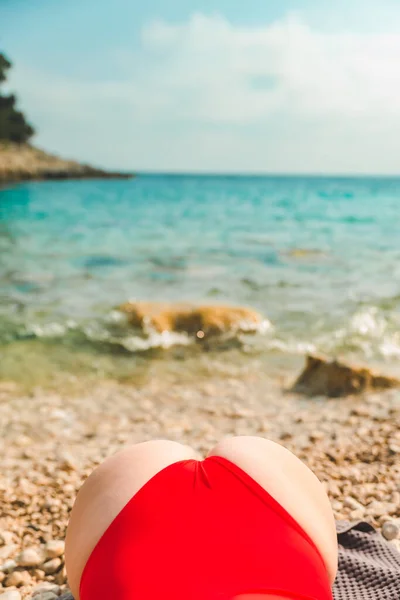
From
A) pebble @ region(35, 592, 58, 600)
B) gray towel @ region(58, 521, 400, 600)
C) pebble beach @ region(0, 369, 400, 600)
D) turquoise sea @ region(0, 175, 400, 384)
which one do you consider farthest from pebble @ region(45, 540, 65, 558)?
turquoise sea @ region(0, 175, 400, 384)

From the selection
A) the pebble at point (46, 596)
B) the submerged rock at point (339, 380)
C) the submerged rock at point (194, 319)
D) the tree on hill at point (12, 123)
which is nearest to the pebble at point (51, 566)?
the pebble at point (46, 596)

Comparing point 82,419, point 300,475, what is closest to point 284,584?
point 300,475

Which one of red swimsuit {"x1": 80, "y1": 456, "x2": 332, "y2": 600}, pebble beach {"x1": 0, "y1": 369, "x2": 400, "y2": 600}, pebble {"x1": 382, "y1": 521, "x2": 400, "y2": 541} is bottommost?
pebble beach {"x1": 0, "y1": 369, "x2": 400, "y2": 600}

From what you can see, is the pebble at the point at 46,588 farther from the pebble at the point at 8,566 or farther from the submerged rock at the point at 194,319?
the submerged rock at the point at 194,319

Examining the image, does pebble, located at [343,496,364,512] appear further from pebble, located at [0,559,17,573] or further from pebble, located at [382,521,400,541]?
pebble, located at [0,559,17,573]

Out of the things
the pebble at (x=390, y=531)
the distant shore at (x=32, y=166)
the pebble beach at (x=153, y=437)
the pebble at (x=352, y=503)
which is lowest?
the pebble beach at (x=153, y=437)

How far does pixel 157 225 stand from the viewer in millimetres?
33594

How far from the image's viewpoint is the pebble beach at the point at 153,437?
13.5 ft

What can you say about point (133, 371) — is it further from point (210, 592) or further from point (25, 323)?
point (210, 592)

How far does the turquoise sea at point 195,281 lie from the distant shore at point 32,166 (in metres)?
44.3

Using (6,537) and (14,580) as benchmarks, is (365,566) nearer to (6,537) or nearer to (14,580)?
(14,580)

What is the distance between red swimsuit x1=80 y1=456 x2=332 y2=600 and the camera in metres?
2.49

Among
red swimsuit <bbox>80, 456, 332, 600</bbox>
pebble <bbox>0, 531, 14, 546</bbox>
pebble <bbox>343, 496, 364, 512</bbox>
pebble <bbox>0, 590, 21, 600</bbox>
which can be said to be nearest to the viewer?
red swimsuit <bbox>80, 456, 332, 600</bbox>

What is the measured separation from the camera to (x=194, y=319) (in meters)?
11.9
